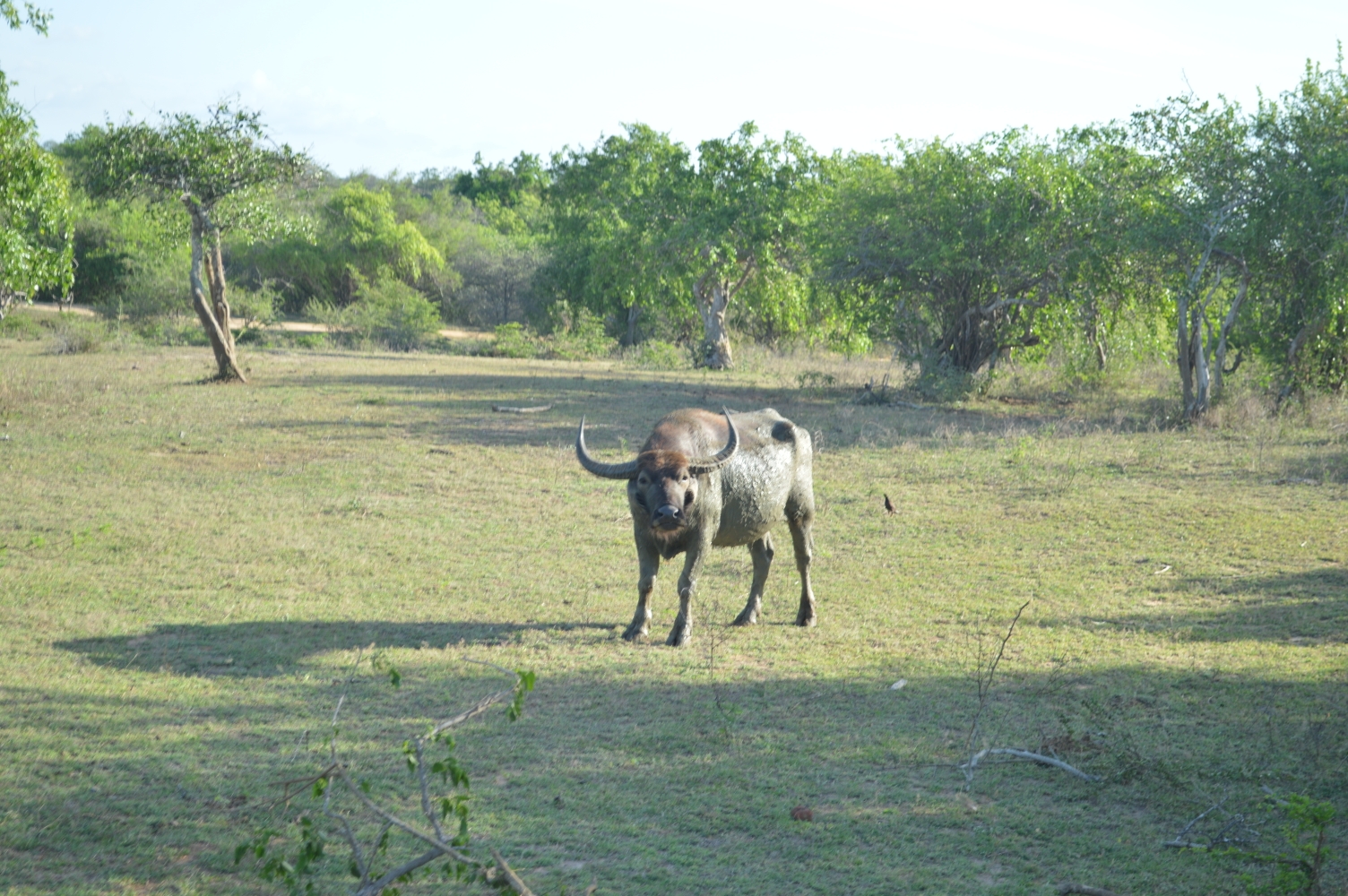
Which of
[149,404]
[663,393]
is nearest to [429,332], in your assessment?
[663,393]

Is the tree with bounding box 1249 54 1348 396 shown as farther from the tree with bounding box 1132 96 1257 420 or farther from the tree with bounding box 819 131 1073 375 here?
the tree with bounding box 819 131 1073 375

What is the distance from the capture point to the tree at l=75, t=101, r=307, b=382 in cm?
1908

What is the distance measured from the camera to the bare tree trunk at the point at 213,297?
19875 millimetres

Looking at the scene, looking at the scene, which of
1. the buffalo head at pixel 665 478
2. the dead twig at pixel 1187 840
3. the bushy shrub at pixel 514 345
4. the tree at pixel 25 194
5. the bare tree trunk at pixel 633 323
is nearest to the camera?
the dead twig at pixel 1187 840

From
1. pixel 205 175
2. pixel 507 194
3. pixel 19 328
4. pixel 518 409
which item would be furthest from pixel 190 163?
pixel 507 194

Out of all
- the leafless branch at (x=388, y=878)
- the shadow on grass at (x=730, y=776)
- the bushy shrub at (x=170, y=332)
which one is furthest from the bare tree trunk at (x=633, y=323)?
the leafless branch at (x=388, y=878)

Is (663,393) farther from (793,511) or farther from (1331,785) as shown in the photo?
(1331,785)

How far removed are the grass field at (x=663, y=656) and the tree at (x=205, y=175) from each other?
16.2ft

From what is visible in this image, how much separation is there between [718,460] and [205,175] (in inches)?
592

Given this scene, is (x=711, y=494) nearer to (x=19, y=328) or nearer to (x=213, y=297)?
(x=213, y=297)

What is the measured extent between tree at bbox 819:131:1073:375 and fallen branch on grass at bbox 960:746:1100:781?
15.9 meters

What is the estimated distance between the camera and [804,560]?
876cm

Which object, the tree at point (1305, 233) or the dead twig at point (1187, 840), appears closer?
the dead twig at point (1187, 840)

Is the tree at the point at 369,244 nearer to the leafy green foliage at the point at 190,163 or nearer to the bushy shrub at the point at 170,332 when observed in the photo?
the bushy shrub at the point at 170,332
